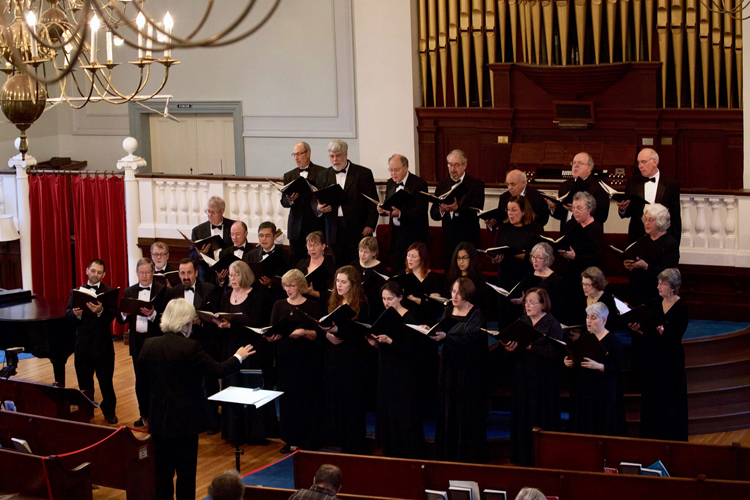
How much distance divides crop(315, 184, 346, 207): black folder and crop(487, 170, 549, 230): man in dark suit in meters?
1.15

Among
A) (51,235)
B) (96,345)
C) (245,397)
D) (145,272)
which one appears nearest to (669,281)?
(245,397)

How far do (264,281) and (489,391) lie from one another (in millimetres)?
1854

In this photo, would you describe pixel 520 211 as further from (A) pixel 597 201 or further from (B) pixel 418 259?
(B) pixel 418 259

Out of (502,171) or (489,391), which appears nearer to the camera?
(489,391)

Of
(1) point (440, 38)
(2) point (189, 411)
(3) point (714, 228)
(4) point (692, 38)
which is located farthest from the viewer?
(1) point (440, 38)

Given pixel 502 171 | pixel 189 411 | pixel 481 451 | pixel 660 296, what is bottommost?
pixel 481 451

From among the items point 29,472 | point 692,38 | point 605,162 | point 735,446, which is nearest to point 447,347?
point 735,446

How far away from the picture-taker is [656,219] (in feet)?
21.0

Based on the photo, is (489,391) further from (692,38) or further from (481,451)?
(692,38)

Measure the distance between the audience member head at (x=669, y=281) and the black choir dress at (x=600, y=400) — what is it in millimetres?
450

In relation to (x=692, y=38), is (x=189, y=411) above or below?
below

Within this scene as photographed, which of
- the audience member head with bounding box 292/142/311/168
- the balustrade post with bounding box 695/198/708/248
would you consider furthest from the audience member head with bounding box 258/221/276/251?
the balustrade post with bounding box 695/198/708/248

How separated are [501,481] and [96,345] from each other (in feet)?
12.6

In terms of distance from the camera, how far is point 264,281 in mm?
7090
